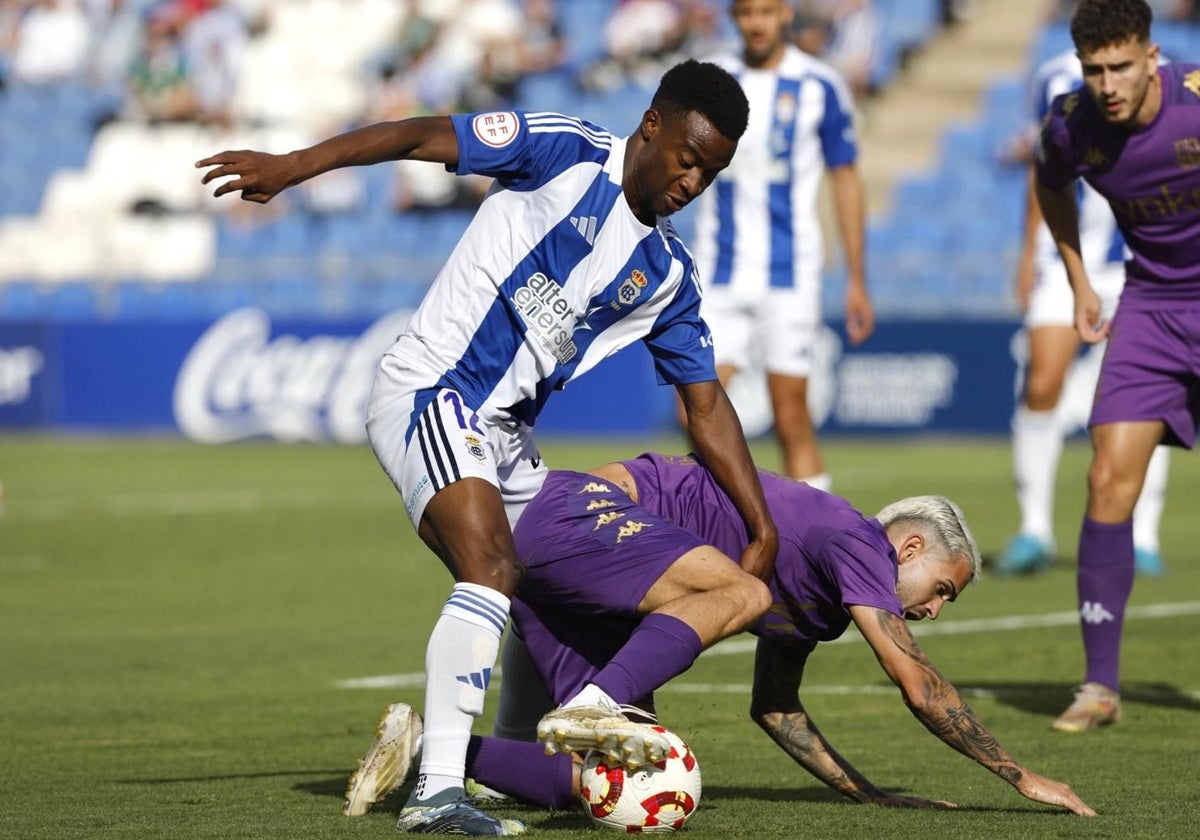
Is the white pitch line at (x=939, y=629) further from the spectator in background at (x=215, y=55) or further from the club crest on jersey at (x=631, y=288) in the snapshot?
the spectator in background at (x=215, y=55)

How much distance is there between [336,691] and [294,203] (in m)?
20.0

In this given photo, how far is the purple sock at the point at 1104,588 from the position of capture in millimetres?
6984

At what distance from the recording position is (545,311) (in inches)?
210

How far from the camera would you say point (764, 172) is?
10195 mm

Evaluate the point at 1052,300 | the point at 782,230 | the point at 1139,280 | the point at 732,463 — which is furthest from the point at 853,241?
the point at 732,463

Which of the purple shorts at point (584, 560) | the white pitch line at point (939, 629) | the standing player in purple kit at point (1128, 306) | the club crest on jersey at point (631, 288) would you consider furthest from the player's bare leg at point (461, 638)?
the white pitch line at point (939, 629)

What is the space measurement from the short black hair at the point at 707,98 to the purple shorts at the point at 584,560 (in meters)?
1.00

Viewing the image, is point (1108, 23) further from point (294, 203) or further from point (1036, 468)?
point (294, 203)

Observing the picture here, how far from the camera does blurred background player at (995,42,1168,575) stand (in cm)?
1066

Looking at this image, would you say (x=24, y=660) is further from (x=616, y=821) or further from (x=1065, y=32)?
(x=1065, y=32)

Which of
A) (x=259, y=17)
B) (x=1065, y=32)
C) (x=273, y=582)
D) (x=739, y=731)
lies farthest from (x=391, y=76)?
(x=739, y=731)

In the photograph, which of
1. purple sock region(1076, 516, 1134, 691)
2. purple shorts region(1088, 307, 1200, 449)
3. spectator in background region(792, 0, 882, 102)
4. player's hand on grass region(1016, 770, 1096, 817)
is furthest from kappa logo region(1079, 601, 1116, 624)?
spectator in background region(792, 0, 882, 102)

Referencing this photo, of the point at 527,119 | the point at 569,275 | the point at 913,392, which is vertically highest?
the point at 527,119

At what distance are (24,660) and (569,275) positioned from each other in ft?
13.1
